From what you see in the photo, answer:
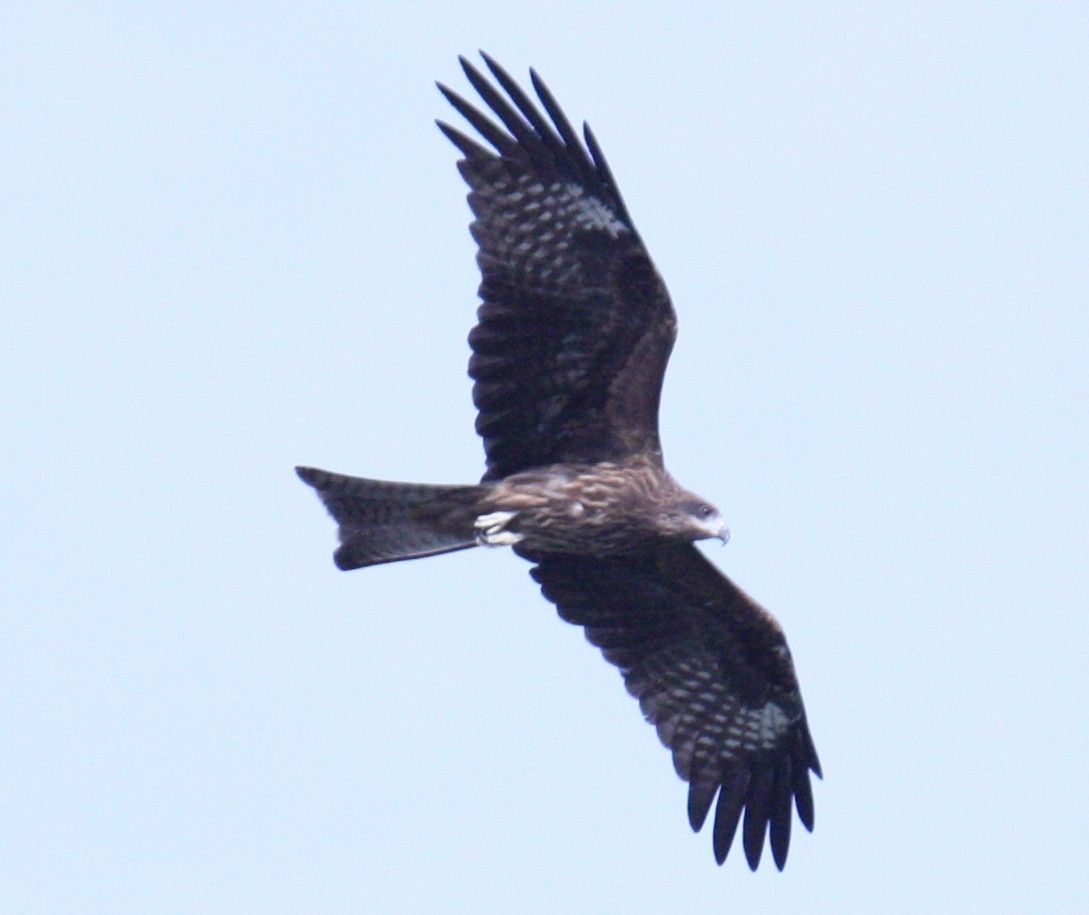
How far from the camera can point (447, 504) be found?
12.5 metres

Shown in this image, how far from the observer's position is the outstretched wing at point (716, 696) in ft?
44.4

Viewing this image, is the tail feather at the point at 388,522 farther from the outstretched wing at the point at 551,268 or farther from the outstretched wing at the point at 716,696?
the outstretched wing at the point at 716,696

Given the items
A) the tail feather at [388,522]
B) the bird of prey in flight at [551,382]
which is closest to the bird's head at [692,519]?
the bird of prey in flight at [551,382]

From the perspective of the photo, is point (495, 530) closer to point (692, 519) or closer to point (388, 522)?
point (388, 522)

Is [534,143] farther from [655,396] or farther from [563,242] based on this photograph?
[655,396]

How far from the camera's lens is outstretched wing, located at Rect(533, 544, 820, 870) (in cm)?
1352

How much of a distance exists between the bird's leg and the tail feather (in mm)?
43

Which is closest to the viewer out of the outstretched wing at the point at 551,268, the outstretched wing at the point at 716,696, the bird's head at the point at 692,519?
the outstretched wing at the point at 551,268

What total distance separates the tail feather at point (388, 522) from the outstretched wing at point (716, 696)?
1.03 meters

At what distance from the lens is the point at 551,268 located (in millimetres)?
12156

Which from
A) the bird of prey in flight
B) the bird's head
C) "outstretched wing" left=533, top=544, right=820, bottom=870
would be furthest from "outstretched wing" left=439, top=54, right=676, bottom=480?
"outstretched wing" left=533, top=544, right=820, bottom=870

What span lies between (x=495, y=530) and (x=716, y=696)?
200 centimetres

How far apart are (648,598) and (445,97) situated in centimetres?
303

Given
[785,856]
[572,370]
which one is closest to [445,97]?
[572,370]
